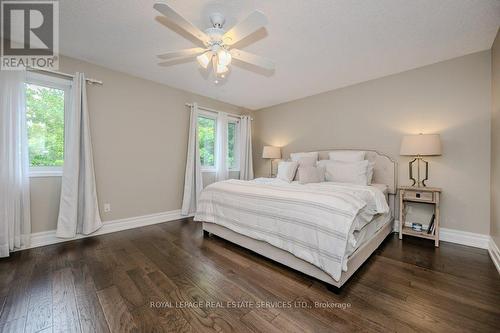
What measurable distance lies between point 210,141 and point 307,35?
2803 mm

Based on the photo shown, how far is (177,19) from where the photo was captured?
58.6 inches

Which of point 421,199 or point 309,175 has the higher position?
point 309,175

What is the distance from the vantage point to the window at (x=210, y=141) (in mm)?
4184

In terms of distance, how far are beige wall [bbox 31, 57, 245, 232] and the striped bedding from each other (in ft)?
5.33

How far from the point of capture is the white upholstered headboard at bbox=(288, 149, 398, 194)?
303 cm

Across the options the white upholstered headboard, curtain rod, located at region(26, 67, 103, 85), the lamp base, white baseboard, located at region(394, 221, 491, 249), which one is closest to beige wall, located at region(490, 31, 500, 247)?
white baseboard, located at region(394, 221, 491, 249)

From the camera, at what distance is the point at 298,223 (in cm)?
177

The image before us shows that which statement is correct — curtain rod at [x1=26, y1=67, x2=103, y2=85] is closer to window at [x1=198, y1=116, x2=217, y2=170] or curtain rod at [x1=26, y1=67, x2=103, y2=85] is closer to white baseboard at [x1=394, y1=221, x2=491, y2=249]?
window at [x1=198, y1=116, x2=217, y2=170]

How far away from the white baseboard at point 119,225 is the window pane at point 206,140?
1.20m

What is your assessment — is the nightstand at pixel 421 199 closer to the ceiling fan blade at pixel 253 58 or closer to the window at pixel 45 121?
the ceiling fan blade at pixel 253 58

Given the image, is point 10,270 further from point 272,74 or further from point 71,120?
point 272,74

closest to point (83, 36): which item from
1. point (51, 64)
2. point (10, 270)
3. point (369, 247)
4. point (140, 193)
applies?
point (51, 64)

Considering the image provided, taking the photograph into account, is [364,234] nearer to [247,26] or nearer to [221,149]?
[247,26]

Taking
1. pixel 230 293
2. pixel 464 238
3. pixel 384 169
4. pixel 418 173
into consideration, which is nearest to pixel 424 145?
pixel 418 173
